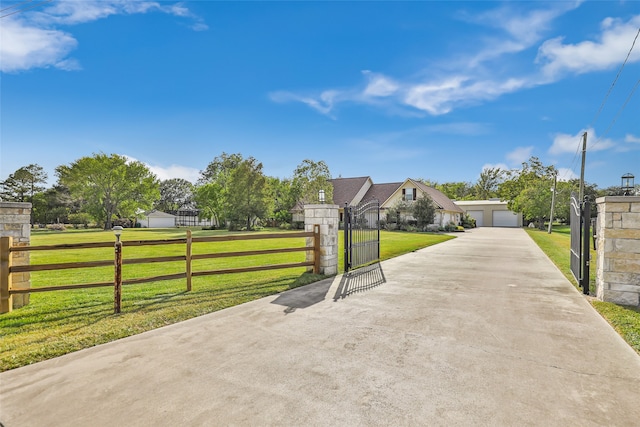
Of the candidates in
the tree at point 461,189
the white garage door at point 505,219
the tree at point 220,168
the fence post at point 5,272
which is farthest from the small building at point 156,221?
the fence post at point 5,272

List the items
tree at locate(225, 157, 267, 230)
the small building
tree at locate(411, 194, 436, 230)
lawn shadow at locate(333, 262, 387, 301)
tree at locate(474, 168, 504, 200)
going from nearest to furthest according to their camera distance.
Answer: lawn shadow at locate(333, 262, 387, 301) < tree at locate(411, 194, 436, 230) < tree at locate(225, 157, 267, 230) < the small building < tree at locate(474, 168, 504, 200)

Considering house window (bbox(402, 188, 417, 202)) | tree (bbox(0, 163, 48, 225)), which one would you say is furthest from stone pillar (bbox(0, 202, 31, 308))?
tree (bbox(0, 163, 48, 225))

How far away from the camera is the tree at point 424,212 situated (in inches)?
1132

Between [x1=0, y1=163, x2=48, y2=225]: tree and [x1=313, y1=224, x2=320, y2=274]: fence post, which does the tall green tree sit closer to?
[x1=0, y1=163, x2=48, y2=225]: tree

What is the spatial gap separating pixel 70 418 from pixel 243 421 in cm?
130

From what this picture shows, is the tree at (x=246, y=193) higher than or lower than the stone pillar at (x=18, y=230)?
higher

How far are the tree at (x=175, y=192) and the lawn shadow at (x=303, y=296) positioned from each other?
71228 mm

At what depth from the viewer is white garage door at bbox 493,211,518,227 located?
1626 inches

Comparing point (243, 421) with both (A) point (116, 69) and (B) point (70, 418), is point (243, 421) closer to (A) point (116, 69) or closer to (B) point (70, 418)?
(B) point (70, 418)

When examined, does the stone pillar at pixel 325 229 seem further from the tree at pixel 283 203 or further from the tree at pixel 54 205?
the tree at pixel 54 205

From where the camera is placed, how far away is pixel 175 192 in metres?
72.6

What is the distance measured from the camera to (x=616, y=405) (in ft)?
8.07

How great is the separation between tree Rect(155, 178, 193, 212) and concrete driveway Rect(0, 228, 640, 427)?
7346 cm

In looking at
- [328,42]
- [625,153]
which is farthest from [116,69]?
[625,153]
